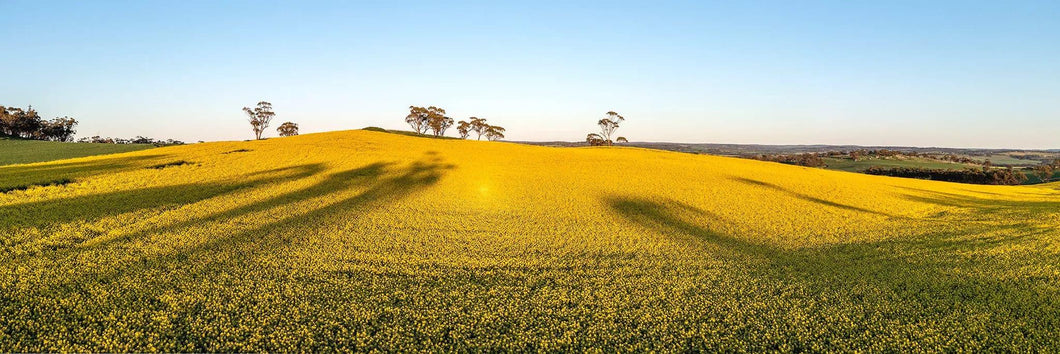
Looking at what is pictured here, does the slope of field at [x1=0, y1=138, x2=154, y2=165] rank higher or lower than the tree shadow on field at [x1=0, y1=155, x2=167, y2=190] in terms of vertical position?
higher

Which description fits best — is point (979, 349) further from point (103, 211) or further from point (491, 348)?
point (103, 211)

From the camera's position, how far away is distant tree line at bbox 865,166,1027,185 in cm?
5684

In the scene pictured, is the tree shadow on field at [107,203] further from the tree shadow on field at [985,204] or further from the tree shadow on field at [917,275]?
the tree shadow on field at [985,204]

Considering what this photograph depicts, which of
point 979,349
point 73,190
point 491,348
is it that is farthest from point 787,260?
point 73,190

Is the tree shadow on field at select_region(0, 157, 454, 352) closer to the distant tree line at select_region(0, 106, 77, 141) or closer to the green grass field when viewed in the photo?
the green grass field

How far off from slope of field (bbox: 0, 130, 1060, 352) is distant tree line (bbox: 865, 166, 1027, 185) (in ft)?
160

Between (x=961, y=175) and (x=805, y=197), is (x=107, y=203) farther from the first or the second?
(x=961, y=175)

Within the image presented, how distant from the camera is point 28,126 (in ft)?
295

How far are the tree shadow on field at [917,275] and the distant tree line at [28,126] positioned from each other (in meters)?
129

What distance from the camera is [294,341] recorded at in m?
6.71

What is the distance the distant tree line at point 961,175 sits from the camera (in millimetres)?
56844

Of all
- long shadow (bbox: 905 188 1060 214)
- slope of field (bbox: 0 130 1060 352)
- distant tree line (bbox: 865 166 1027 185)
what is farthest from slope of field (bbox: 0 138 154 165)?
distant tree line (bbox: 865 166 1027 185)

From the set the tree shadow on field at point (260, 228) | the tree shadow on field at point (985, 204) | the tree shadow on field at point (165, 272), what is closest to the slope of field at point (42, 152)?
the tree shadow on field at point (260, 228)

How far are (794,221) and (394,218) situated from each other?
16.8 metres
